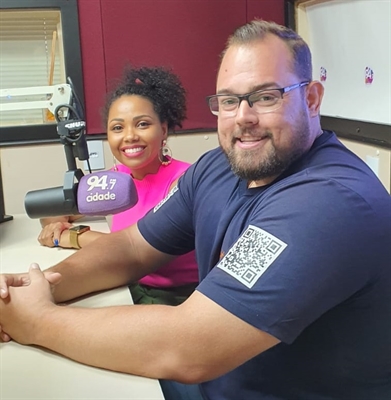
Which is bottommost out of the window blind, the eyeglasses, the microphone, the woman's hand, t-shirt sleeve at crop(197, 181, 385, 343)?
the woman's hand

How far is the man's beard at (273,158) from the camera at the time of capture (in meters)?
1.14

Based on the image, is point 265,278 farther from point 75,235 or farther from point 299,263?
point 75,235

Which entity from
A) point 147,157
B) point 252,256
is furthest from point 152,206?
point 252,256

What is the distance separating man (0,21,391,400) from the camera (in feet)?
2.96

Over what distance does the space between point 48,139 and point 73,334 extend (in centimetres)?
187

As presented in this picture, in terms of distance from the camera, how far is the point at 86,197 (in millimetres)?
1134

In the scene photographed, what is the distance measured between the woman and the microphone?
0.46 m

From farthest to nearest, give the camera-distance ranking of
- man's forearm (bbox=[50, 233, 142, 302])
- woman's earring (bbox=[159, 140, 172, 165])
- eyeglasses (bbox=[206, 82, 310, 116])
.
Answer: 1. woman's earring (bbox=[159, 140, 172, 165])
2. man's forearm (bbox=[50, 233, 142, 302])
3. eyeglasses (bbox=[206, 82, 310, 116])

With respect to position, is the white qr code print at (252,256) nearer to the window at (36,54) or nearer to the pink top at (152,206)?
the pink top at (152,206)

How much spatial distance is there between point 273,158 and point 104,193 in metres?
0.36

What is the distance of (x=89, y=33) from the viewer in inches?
105

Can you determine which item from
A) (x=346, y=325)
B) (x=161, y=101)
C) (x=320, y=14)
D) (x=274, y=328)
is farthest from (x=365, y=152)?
(x=274, y=328)

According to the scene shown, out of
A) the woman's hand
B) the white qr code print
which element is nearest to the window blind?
the woman's hand

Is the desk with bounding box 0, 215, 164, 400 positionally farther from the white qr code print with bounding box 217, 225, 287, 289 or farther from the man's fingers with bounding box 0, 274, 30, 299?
the white qr code print with bounding box 217, 225, 287, 289
